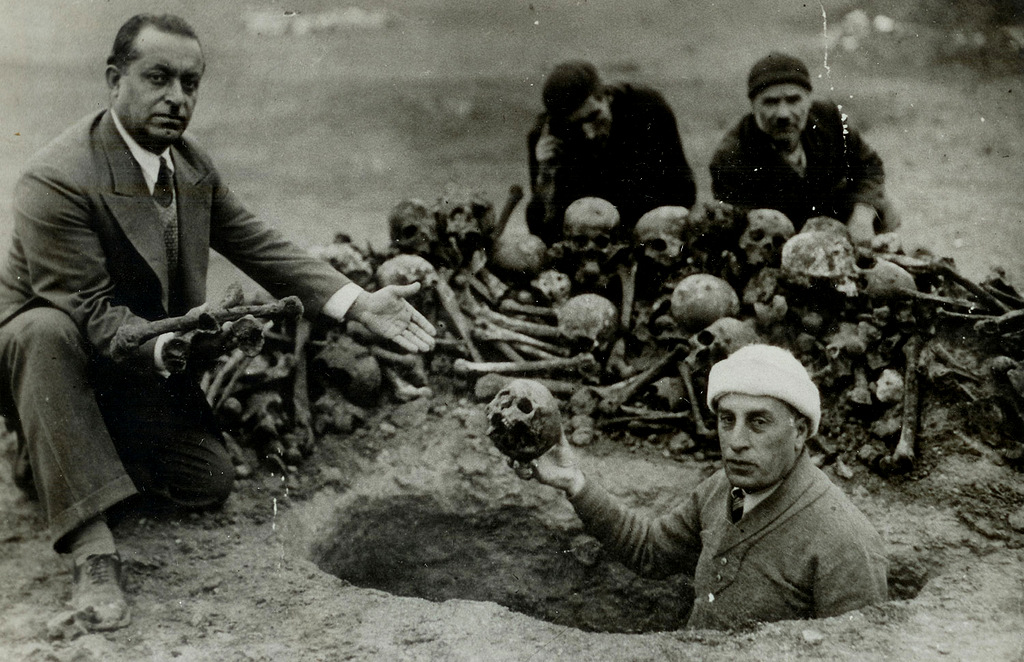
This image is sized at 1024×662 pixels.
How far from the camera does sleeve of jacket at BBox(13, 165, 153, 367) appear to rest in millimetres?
3328

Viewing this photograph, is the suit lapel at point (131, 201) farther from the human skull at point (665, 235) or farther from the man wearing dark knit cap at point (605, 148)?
the human skull at point (665, 235)

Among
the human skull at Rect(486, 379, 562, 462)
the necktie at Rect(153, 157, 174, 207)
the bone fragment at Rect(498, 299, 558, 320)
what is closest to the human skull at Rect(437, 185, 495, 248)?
the bone fragment at Rect(498, 299, 558, 320)

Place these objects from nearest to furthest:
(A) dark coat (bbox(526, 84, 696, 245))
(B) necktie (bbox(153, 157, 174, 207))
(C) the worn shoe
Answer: (C) the worn shoe
(B) necktie (bbox(153, 157, 174, 207))
(A) dark coat (bbox(526, 84, 696, 245))

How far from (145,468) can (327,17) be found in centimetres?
174

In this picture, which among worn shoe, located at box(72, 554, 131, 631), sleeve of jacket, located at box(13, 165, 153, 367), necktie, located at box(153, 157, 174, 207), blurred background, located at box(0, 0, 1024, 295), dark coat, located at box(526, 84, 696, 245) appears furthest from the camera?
dark coat, located at box(526, 84, 696, 245)

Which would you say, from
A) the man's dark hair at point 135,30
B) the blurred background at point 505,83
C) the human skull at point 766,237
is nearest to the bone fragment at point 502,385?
the blurred background at point 505,83

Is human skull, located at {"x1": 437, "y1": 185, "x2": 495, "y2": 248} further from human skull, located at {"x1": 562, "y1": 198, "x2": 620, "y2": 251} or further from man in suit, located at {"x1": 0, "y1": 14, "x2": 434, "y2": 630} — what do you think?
man in suit, located at {"x1": 0, "y1": 14, "x2": 434, "y2": 630}

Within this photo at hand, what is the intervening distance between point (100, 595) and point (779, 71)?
9.66 feet

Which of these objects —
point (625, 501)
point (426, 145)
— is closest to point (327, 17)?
point (426, 145)

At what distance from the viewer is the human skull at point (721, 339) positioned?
139 inches

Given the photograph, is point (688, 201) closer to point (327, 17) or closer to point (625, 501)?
point (625, 501)

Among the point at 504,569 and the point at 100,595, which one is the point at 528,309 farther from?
the point at 100,595

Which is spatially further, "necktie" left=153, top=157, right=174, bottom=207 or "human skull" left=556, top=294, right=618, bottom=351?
"human skull" left=556, top=294, right=618, bottom=351

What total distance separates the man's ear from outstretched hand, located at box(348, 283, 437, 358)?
1107mm
